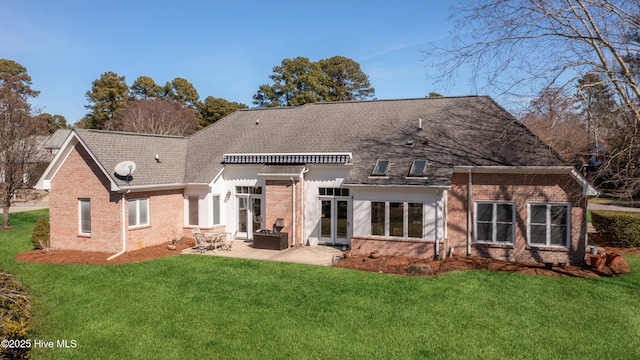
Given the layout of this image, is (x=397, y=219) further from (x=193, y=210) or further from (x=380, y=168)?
(x=193, y=210)

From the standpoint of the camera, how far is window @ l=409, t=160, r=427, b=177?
18.6m

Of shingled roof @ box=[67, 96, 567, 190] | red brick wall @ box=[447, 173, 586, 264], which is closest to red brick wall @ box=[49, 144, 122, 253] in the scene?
shingled roof @ box=[67, 96, 567, 190]

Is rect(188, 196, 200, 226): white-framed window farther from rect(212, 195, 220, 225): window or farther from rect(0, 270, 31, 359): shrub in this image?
rect(0, 270, 31, 359): shrub

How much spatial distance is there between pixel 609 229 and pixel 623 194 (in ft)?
32.3

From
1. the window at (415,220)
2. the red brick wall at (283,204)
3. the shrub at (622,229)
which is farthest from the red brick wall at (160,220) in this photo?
the shrub at (622,229)

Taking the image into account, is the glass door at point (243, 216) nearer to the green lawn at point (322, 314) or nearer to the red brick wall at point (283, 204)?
the red brick wall at point (283, 204)

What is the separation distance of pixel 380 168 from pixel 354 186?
67.8 inches

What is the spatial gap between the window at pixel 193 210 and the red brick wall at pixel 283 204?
4089 millimetres

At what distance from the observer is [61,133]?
218 feet

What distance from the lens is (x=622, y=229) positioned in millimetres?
21000

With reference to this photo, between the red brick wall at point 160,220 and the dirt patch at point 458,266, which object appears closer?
the dirt patch at point 458,266

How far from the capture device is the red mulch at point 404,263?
631 inches

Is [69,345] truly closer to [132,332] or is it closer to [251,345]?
[132,332]

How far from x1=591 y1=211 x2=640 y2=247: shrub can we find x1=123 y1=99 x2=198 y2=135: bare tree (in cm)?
4995
